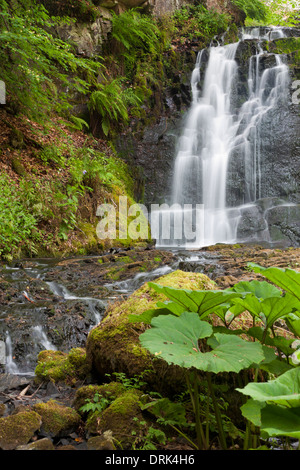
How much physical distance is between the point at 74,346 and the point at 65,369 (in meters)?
1.06

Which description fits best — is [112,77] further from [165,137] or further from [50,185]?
[50,185]

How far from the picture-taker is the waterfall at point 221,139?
37.2ft

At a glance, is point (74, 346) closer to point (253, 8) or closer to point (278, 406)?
point (278, 406)

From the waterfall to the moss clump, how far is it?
8.57 m

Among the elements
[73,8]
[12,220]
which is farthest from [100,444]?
[73,8]

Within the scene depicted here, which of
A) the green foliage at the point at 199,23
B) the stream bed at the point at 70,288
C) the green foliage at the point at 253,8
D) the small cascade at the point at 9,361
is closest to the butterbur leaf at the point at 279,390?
the stream bed at the point at 70,288

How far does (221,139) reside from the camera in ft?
42.1

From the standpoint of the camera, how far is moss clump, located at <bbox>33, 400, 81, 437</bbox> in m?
1.82

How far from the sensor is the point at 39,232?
7379 mm

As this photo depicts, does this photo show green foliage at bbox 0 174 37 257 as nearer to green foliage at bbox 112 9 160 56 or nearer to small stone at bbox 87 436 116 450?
small stone at bbox 87 436 116 450

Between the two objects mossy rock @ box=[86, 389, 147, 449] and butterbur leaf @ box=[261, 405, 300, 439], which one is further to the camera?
mossy rock @ box=[86, 389, 147, 449]

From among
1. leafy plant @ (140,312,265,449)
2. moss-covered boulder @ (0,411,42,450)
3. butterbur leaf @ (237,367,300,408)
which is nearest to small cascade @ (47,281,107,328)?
moss-covered boulder @ (0,411,42,450)

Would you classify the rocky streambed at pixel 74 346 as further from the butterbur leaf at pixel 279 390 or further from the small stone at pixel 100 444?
the butterbur leaf at pixel 279 390
